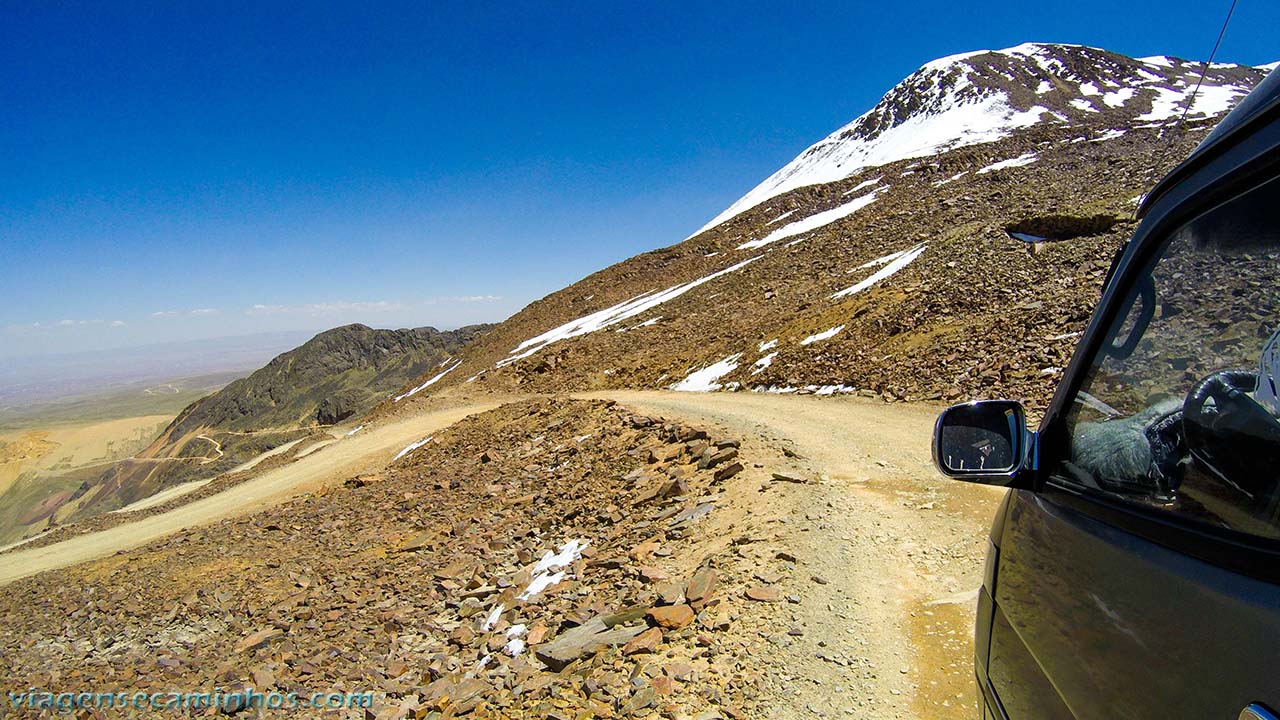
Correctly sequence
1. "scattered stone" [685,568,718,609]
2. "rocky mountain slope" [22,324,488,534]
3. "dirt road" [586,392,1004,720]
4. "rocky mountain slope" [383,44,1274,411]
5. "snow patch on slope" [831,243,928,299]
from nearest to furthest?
"dirt road" [586,392,1004,720]
"scattered stone" [685,568,718,609]
"rocky mountain slope" [383,44,1274,411]
"snow patch on slope" [831,243,928,299]
"rocky mountain slope" [22,324,488,534]

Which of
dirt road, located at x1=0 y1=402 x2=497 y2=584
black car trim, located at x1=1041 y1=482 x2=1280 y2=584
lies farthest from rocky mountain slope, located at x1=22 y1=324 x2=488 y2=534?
black car trim, located at x1=1041 y1=482 x2=1280 y2=584

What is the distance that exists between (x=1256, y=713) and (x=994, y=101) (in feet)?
251

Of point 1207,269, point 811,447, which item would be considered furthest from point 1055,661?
point 811,447

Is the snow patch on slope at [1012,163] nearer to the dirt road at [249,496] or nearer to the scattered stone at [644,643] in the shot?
the dirt road at [249,496]

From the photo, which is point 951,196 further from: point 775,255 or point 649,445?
point 649,445

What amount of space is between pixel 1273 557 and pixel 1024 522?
40.1 inches

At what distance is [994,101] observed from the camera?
63219mm

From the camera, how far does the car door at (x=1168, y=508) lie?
1.28 meters

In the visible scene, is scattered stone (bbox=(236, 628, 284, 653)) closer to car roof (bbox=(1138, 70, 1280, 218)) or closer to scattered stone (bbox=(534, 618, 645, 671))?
scattered stone (bbox=(534, 618, 645, 671))

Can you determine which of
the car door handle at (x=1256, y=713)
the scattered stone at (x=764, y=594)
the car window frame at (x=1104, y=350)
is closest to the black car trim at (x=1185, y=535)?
the car window frame at (x=1104, y=350)

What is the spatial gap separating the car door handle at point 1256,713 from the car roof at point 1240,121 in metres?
1.17

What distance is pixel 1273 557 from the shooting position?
1205 millimetres

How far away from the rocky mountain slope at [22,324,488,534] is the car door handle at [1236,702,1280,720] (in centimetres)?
5457

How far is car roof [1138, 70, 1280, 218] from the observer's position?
4.34 feet
